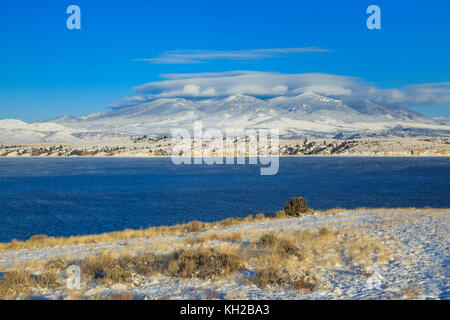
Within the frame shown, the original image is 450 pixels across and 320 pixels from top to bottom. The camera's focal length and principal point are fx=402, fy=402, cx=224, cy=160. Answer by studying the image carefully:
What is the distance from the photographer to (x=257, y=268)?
12.1 metres

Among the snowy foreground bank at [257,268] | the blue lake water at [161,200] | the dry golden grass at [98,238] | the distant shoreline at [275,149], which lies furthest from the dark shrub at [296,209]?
the distant shoreline at [275,149]

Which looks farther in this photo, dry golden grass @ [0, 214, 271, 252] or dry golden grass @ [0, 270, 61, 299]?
dry golden grass @ [0, 214, 271, 252]

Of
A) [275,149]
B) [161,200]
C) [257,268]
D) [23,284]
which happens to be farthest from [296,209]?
[275,149]

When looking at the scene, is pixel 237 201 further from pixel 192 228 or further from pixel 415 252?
pixel 415 252

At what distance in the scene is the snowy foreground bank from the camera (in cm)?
1024

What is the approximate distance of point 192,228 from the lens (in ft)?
72.1

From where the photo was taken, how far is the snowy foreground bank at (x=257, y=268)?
10.2 m

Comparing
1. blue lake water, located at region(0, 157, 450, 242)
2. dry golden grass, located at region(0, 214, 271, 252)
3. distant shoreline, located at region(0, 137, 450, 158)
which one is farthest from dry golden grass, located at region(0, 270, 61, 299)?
distant shoreline, located at region(0, 137, 450, 158)

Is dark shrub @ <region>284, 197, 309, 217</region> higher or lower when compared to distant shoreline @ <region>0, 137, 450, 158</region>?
lower

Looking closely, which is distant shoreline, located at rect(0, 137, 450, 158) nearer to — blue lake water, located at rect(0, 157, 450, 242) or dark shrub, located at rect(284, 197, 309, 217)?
blue lake water, located at rect(0, 157, 450, 242)

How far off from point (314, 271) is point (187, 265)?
3806 mm

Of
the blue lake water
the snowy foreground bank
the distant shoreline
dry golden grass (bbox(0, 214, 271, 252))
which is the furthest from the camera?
the distant shoreline
